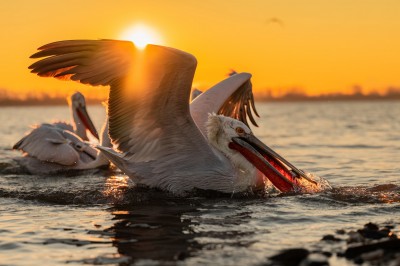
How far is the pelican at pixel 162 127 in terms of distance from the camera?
7.39m

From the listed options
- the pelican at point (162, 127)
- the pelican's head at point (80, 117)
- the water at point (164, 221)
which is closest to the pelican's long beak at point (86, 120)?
the pelican's head at point (80, 117)

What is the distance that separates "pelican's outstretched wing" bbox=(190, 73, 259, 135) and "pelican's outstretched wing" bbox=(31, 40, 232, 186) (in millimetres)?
1171

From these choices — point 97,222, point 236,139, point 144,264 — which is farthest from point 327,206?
point 144,264

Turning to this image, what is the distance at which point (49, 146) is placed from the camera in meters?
12.0

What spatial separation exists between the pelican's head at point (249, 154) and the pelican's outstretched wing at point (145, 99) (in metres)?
0.26

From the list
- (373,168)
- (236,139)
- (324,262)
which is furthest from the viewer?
(373,168)

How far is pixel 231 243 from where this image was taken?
228 inches

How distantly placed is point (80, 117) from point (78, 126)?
257 mm

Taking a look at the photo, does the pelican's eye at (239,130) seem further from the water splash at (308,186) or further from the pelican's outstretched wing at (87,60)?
the pelican's outstretched wing at (87,60)

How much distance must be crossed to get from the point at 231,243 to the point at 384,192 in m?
3.17

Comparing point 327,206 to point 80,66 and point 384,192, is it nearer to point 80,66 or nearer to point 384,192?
point 384,192

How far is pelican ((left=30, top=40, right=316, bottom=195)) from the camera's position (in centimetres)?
739

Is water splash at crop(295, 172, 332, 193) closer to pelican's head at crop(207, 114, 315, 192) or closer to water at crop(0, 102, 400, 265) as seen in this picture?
pelican's head at crop(207, 114, 315, 192)

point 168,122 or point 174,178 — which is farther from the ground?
point 168,122
